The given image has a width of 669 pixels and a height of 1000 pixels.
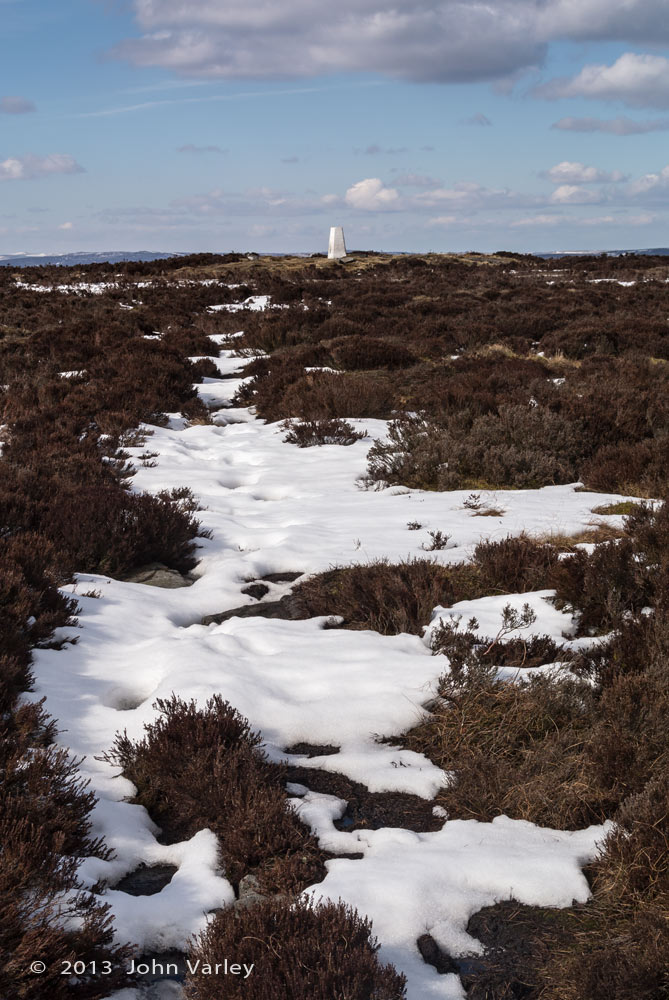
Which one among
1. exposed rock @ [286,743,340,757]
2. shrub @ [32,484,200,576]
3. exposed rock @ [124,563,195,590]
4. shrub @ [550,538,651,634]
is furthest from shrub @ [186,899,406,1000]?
shrub @ [32,484,200,576]

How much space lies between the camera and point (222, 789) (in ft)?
9.40

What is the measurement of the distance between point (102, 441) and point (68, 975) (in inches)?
301

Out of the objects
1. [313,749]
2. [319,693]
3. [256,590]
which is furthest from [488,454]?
[313,749]

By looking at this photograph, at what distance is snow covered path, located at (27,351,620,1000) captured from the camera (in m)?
2.43

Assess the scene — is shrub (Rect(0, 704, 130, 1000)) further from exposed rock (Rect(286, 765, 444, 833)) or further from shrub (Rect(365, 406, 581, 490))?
shrub (Rect(365, 406, 581, 490))

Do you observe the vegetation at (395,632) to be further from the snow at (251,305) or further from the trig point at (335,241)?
the trig point at (335,241)

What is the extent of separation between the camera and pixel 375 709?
359 centimetres

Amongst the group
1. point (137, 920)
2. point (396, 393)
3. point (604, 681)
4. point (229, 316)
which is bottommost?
point (137, 920)

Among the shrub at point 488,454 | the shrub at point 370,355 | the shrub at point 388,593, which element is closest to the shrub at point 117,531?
the shrub at point 388,593

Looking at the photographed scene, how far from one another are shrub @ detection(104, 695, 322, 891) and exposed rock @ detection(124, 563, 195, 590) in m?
2.10

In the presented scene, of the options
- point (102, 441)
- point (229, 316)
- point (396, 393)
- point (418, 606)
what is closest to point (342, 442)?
point (396, 393)

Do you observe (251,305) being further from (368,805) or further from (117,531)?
(368,805)

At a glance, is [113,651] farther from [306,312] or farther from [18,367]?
[306,312]

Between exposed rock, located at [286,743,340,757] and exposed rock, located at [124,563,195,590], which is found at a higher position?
exposed rock, located at [124,563,195,590]
